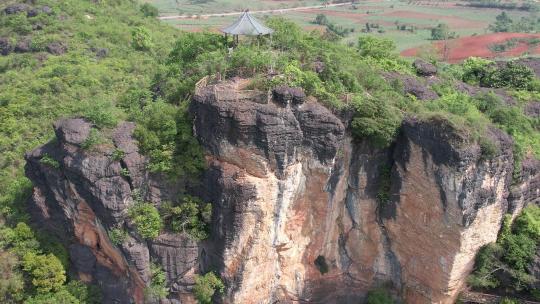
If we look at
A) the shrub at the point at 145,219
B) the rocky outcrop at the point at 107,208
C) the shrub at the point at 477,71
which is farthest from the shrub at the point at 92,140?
the shrub at the point at 477,71

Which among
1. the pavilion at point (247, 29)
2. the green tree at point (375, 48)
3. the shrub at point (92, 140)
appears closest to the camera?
the shrub at point (92, 140)

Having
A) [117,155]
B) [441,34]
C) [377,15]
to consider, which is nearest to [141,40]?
[117,155]

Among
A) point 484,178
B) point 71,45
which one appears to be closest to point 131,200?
point 484,178

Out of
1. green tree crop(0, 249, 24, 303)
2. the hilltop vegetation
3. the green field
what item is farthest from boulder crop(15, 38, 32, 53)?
the green field

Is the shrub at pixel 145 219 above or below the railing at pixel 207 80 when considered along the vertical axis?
below

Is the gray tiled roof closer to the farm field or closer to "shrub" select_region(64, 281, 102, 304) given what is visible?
"shrub" select_region(64, 281, 102, 304)

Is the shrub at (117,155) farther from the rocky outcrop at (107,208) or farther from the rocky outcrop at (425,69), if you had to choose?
the rocky outcrop at (425,69)
